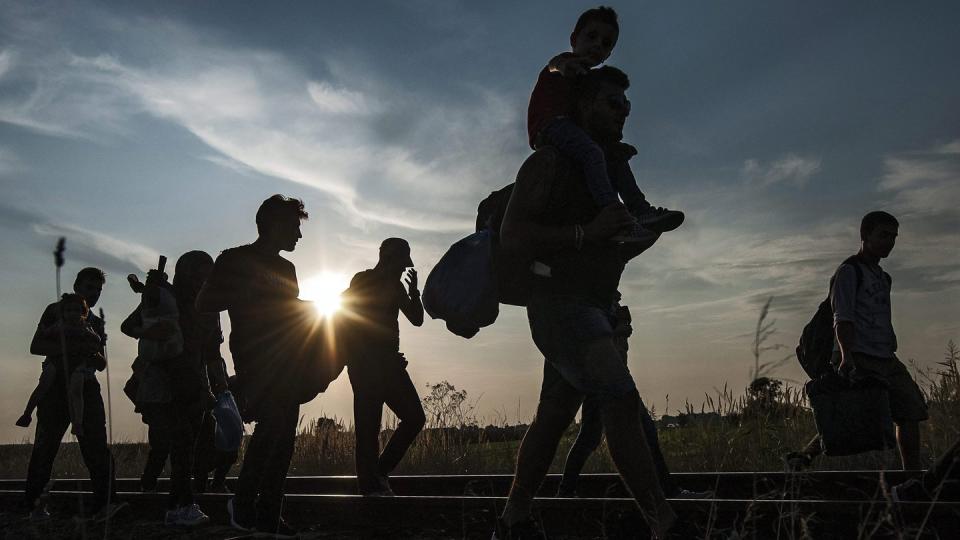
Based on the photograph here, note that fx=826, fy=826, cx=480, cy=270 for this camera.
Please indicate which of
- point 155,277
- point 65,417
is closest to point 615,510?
point 155,277

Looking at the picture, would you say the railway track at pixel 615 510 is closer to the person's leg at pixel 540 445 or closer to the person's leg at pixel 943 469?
the person's leg at pixel 943 469

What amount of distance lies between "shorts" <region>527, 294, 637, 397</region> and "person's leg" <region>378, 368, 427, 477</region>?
368cm

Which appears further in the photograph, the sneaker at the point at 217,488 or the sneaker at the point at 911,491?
the sneaker at the point at 217,488

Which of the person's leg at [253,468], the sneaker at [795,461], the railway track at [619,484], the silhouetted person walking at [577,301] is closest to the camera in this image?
the sneaker at [795,461]

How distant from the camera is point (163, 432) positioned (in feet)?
21.5

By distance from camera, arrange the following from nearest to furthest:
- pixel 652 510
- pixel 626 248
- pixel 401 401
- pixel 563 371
A: 1. pixel 652 510
2. pixel 563 371
3. pixel 626 248
4. pixel 401 401

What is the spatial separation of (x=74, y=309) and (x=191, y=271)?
1195mm

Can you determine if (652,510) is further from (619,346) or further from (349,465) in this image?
(349,465)

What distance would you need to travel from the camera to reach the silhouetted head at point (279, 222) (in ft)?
16.7

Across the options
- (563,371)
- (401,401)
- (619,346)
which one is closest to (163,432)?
(401,401)

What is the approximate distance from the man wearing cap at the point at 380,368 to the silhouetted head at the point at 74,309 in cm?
218

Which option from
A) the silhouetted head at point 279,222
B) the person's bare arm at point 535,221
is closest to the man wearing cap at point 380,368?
the silhouetted head at point 279,222

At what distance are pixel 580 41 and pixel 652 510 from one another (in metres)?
2.51

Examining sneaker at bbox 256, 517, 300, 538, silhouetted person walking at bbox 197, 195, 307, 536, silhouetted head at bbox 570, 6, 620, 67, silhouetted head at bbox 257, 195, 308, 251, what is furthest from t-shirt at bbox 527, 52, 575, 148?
sneaker at bbox 256, 517, 300, 538
